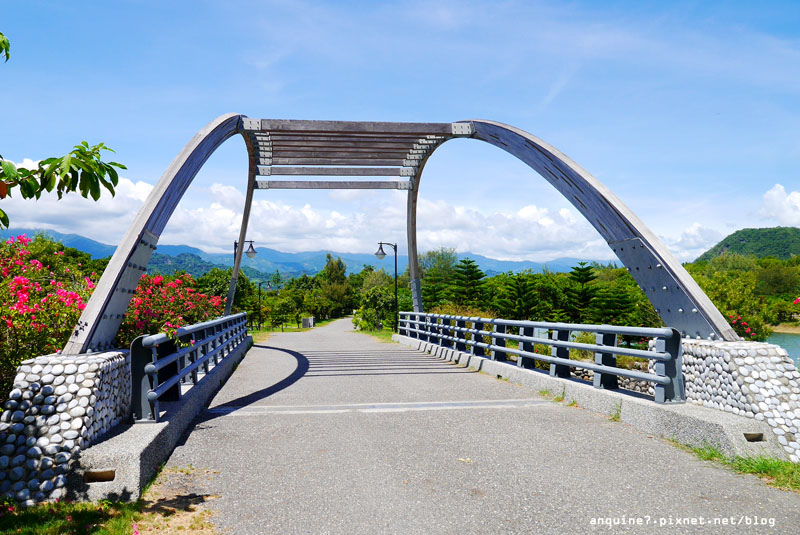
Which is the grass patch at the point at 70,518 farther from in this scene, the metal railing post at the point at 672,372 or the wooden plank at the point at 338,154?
the wooden plank at the point at 338,154

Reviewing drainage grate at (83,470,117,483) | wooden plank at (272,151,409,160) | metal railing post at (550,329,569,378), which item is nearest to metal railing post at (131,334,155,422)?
drainage grate at (83,470,117,483)

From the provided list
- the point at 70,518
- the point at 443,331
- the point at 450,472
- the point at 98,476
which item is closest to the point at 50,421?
the point at 98,476

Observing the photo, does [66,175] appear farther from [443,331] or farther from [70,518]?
[443,331]

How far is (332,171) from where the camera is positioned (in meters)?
16.1

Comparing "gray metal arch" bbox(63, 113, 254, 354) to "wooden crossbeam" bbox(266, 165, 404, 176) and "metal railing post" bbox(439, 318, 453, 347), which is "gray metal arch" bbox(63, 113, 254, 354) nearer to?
"wooden crossbeam" bbox(266, 165, 404, 176)

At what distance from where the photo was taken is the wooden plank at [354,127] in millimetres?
12466

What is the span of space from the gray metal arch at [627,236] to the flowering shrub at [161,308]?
245 inches

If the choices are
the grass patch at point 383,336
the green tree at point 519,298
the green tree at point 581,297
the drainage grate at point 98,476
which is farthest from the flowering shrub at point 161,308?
the green tree at point 581,297

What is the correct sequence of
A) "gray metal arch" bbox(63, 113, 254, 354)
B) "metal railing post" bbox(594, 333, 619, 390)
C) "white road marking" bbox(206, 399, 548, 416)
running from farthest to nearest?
1. "white road marking" bbox(206, 399, 548, 416)
2. "metal railing post" bbox(594, 333, 619, 390)
3. "gray metal arch" bbox(63, 113, 254, 354)

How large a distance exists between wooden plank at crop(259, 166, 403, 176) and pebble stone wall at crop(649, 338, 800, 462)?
37.8ft

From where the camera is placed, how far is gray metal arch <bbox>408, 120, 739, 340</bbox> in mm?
7062

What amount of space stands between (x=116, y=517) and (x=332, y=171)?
1309cm

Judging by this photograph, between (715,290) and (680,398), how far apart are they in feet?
133

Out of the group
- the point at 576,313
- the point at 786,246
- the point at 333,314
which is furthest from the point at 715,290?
the point at 786,246
